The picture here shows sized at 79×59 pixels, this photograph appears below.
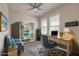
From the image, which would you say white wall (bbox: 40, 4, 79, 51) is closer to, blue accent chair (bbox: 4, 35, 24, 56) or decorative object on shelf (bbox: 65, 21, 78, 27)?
decorative object on shelf (bbox: 65, 21, 78, 27)

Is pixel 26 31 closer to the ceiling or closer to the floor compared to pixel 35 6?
closer to the floor

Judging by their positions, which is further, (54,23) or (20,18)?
(54,23)

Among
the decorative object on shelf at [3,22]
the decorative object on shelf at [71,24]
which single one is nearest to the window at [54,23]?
the decorative object on shelf at [71,24]

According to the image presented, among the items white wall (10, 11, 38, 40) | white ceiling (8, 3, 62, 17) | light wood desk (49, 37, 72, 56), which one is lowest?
light wood desk (49, 37, 72, 56)

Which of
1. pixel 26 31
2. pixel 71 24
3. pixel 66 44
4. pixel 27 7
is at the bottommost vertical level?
pixel 66 44

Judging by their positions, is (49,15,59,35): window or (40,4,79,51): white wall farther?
(49,15,59,35): window

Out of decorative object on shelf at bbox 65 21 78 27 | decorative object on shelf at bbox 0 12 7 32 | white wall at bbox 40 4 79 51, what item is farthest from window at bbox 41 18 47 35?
decorative object on shelf at bbox 0 12 7 32

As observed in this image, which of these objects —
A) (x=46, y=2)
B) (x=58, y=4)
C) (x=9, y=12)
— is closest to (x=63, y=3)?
(x=58, y=4)

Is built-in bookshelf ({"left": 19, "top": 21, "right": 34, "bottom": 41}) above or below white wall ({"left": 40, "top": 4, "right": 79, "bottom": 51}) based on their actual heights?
below

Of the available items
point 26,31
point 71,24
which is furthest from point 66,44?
point 26,31

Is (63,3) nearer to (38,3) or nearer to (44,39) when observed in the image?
(38,3)

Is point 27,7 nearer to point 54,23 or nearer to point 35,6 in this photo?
point 35,6

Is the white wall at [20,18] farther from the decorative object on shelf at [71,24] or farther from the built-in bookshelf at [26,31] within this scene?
the decorative object on shelf at [71,24]

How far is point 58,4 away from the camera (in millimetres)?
2232
